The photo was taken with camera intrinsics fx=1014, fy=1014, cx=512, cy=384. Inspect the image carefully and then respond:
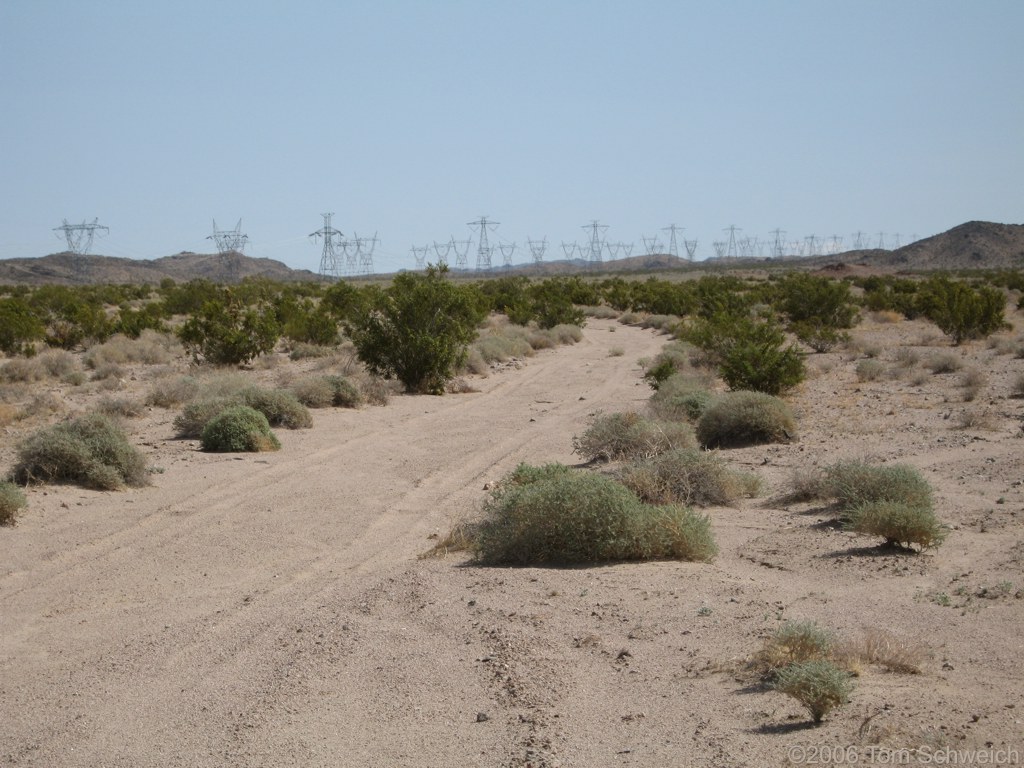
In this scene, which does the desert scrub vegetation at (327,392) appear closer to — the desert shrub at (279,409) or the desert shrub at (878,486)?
the desert shrub at (279,409)

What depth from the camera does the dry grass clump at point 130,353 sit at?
30.3m

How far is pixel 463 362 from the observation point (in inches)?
1141

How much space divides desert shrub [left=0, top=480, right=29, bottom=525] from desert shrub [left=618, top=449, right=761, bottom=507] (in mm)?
7347

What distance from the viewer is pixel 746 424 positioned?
56.0 ft

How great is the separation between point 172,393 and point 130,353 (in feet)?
34.6

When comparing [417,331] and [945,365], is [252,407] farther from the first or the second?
[945,365]

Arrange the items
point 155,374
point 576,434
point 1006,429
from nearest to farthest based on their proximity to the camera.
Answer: point 1006,429, point 576,434, point 155,374

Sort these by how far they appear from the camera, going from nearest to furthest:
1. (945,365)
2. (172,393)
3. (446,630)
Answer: (446,630) → (172,393) → (945,365)

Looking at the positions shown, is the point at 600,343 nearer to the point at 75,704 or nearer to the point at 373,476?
the point at 373,476

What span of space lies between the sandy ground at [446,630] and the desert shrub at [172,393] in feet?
22.9

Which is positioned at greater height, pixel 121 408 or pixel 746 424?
pixel 121 408

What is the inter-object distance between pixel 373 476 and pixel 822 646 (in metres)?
9.93

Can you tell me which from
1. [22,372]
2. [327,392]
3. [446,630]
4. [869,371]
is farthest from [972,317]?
[446,630]

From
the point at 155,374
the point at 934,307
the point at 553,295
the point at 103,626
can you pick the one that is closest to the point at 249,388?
the point at 155,374
